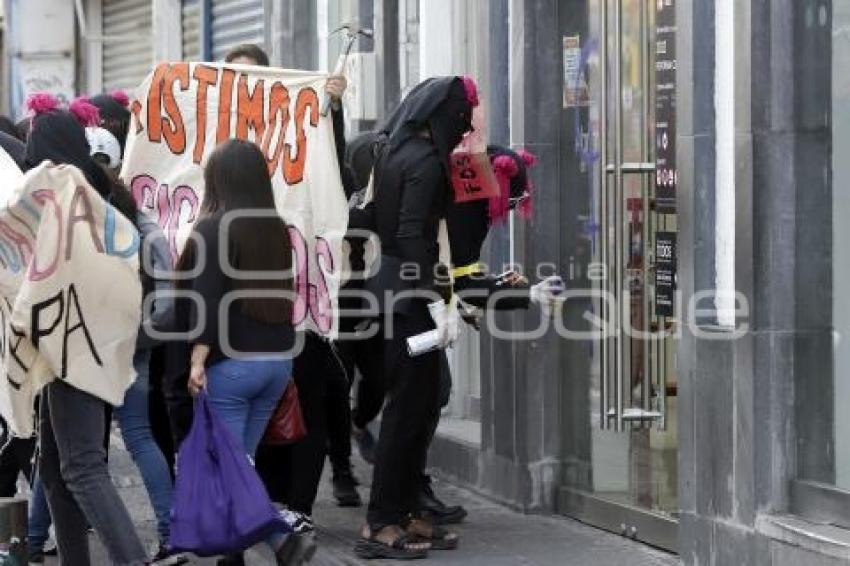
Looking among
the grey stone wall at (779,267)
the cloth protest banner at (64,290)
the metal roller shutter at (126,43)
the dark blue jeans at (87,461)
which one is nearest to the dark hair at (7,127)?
the cloth protest banner at (64,290)

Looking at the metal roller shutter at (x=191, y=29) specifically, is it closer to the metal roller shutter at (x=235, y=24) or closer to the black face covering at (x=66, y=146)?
the metal roller shutter at (x=235, y=24)

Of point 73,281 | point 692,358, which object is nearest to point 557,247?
point 692,358

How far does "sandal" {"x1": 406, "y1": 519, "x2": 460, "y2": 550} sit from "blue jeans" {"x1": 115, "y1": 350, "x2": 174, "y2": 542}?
108 centimetres

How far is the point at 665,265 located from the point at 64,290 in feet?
8.32

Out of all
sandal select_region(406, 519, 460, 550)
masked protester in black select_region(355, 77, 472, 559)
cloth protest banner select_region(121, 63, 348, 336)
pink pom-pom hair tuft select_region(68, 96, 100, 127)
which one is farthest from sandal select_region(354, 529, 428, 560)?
pink pom-pom hair tuft select_region(68, 96, 100, 127)

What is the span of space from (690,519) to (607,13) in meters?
2.46

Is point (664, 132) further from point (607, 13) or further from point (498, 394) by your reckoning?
point (498, 394)

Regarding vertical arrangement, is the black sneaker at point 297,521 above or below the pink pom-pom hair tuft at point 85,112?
below

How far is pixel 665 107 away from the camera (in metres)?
Result: 8.61

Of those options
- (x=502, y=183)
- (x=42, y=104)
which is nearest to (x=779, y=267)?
(x=502, y=183)

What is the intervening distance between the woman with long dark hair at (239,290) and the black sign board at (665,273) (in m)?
1.61

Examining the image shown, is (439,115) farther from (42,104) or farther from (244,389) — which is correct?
(42,104)

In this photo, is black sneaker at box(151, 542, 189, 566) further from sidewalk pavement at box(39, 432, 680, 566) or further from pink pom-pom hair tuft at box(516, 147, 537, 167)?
pink pom-pom hair tuft at box(516, 147, 537, 167)

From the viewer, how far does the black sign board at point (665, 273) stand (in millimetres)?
8555
